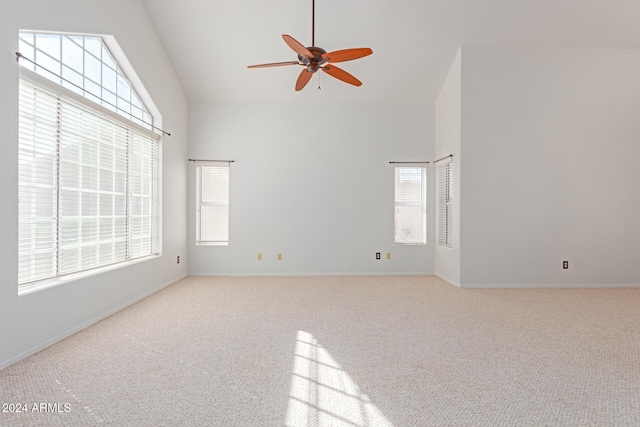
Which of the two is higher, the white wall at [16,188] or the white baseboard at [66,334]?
the white wall at [16,188]

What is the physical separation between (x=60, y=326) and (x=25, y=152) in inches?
54.4

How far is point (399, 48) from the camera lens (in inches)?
195

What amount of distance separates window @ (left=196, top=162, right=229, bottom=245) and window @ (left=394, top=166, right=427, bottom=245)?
2.86 m

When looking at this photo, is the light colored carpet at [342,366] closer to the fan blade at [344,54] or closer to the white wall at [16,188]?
the white wall at [16,188]


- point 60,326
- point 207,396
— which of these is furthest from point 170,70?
point 207,396

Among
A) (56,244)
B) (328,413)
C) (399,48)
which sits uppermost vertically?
(399,48)

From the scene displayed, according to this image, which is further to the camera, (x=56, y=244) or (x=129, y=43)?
(x=129, y=43)

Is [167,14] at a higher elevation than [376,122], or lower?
higher

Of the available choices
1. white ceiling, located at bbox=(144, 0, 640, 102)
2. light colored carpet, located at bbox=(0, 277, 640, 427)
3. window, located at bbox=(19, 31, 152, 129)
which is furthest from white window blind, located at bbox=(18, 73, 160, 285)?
white ceiling, located at bbox=(144, 0, 640, 102)

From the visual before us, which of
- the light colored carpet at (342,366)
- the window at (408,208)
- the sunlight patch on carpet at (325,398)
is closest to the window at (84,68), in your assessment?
the light colored carpet at (342,366)

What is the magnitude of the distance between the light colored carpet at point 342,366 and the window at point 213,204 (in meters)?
1.92

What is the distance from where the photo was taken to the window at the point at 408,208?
19.9ft

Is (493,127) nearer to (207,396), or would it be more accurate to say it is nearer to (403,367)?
(403,367)

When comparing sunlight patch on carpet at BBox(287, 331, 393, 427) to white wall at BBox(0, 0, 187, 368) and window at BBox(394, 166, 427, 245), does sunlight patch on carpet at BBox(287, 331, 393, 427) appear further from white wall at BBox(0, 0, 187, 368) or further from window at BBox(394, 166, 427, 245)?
window at BBox(394, 166, 427, 245)
